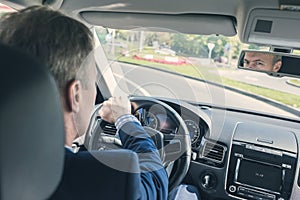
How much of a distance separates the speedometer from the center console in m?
0.36

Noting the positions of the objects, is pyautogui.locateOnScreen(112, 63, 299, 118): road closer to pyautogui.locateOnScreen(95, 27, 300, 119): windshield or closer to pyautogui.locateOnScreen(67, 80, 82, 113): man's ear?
pyautogui.locateOnScreen(95, 27, 300, 119): windshield

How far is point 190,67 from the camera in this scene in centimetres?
255

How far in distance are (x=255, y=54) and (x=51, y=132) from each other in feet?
5.68

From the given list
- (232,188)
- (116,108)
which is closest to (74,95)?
(116,108)

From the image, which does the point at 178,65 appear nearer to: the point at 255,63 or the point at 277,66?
the point at 255,63

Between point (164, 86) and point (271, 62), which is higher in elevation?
point (271, 62)

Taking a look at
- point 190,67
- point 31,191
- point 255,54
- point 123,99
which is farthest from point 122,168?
point 255,54

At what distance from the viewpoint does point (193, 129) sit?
125 inches

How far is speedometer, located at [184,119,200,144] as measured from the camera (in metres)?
3.12

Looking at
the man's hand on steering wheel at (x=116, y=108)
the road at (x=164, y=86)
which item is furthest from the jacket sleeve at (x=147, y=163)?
the road at (x=164, y=86)

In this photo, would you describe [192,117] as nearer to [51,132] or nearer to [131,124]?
[131,124]

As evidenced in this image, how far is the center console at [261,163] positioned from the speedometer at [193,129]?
1.17ft

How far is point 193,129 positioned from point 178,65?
0.68 meters

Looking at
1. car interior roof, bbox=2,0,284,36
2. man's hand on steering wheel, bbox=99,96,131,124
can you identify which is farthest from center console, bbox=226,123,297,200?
man's hand on steering wheel, bbox=99,96,131,124
